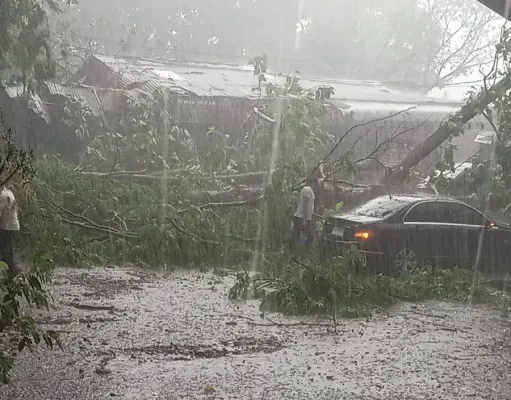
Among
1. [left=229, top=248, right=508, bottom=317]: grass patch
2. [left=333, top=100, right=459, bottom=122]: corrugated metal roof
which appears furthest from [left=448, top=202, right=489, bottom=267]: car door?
[left=333, top=100, right=459, bottom=122]: corrugated metal roof

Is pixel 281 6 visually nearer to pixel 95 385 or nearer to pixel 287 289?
pixel 287 289

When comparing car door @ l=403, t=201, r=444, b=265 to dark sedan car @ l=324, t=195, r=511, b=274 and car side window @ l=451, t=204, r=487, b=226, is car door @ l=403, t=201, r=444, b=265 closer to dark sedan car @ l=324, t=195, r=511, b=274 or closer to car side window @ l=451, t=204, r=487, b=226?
dark sedan car @ l=324, t=195, r=511, b=274

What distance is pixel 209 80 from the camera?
→ 72.4ft

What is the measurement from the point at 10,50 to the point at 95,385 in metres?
8.83

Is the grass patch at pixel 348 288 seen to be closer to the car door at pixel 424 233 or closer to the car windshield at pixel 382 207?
the car door at pixel 424 233

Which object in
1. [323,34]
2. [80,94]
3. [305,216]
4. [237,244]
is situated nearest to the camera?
[237,244]

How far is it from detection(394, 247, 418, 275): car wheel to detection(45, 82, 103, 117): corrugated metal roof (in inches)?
443

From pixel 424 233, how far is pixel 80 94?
495 inches

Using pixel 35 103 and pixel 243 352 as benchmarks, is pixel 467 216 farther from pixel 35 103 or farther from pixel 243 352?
pixel 35 103

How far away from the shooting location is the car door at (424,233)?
33.9 feet

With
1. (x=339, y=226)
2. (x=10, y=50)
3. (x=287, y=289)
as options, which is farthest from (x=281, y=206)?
(x=10, y=50)

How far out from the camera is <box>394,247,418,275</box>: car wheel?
1015 centimetres

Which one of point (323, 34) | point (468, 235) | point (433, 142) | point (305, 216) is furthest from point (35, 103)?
point (323, 34)

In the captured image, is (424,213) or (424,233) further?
Answer: (424,213)
